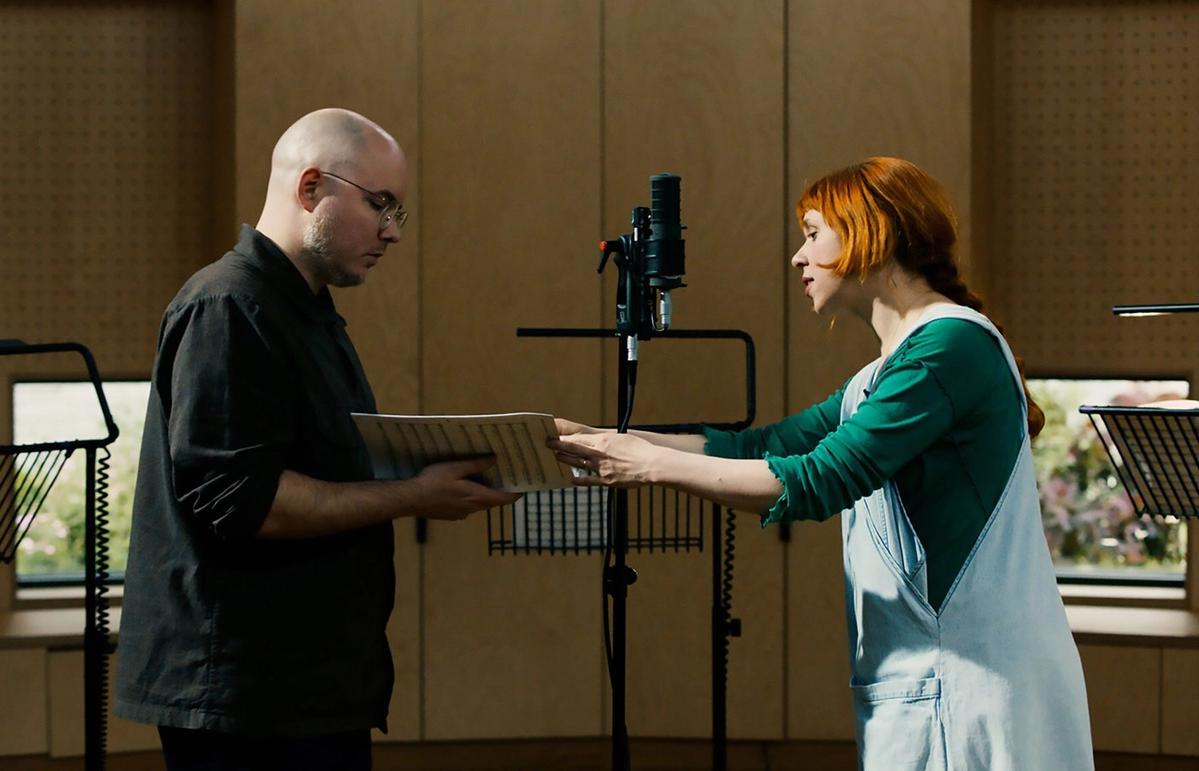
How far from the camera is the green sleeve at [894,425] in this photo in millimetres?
1596

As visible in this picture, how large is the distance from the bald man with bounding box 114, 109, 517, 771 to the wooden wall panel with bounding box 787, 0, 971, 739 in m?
1.77

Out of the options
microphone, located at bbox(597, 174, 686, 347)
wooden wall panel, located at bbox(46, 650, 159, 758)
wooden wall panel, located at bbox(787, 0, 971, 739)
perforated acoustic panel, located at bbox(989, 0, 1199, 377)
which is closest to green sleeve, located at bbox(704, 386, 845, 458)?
microphone, located at bbox(597, 174, 686, 347)

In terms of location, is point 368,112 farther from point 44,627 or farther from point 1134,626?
point 1134,626

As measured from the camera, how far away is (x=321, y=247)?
70.2 inches

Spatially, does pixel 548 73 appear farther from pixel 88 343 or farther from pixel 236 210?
pixel 88 343

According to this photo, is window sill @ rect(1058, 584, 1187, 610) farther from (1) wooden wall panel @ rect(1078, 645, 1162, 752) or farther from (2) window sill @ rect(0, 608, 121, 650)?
(2) window sill @ rect(0, 608, 121, 650)

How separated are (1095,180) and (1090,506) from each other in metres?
0.95

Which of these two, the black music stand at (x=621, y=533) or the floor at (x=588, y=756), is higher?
the black music stand at (x=621, y=533)

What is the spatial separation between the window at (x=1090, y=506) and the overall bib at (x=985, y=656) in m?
2.17

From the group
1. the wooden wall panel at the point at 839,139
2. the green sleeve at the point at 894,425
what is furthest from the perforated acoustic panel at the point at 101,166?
the green sleeve at the point at 894,425

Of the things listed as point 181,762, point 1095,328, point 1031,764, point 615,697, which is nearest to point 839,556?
point 1095,328

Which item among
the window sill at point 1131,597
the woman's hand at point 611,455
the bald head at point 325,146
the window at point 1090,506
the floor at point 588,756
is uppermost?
the bald head at point 325,146

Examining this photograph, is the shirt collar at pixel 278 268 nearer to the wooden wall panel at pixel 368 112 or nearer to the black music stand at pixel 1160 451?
the black music stand at pixel 1160 451

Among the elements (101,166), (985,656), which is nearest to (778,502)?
(985,656)
